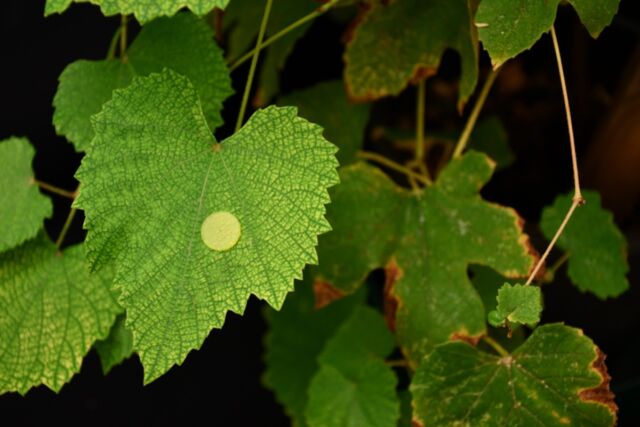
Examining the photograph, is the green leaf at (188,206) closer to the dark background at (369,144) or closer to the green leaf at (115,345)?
the green leaf at (115,345)

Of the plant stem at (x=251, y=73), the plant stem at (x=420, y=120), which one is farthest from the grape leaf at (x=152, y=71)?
the plant stem at (x=420, y=120)

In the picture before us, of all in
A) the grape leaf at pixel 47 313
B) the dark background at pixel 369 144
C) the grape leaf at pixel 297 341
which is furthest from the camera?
the grape leaf at pixel 297 341

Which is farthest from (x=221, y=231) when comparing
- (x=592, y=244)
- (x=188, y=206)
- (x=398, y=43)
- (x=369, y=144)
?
(x=369, y=144)

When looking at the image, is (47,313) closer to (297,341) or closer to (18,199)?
(18,199)

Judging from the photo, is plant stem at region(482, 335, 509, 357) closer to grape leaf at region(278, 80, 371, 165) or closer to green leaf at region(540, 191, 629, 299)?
green leaf at region(540, 191, 629, 299)

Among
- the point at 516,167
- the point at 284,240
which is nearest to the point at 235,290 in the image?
the point at 284,240
